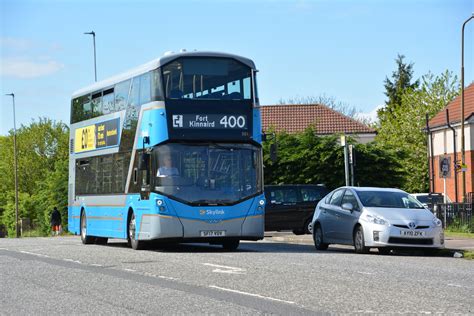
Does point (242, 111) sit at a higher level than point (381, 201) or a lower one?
higher

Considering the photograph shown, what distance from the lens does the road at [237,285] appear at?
10977 millimetres

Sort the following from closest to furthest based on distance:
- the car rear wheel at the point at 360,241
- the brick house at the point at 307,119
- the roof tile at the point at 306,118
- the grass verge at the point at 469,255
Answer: the grass verge at the point at 469,255
the car rear wheel at the point at 360,241
the brick house at the point at 307,119
the roof tile at the point at 306,118

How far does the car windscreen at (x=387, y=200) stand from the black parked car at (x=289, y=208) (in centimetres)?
1116

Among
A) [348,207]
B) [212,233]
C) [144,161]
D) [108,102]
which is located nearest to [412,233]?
[348,207]

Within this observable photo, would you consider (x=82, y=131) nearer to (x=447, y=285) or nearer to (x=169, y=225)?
(x=169, y=225)

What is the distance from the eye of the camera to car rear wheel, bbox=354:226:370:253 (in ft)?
72.2

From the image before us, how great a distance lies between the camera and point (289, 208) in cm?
3425

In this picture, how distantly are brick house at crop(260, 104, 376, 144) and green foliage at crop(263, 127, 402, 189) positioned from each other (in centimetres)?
2974

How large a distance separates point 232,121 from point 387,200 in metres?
4.08

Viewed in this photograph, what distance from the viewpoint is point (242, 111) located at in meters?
23.3

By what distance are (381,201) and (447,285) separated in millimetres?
8987

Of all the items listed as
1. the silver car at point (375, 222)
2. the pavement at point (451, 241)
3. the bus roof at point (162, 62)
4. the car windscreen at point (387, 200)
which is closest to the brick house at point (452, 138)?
the pavement at point (451, 241)

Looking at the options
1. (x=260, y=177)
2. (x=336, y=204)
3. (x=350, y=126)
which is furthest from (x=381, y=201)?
(x=350, y=126)

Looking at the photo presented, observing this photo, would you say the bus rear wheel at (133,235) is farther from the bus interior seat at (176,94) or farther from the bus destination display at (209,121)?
the bus interior seat at (176,94)
